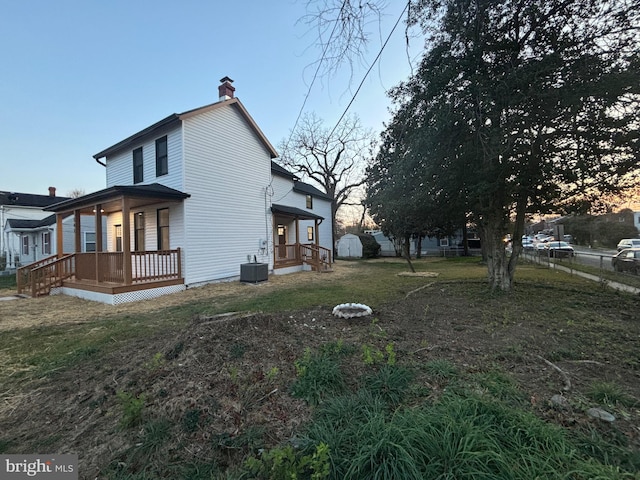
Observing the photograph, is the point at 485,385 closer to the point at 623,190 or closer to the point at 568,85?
the point at 568,85

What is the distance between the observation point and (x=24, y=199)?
76.5 ft

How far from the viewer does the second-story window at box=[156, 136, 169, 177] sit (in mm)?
11070

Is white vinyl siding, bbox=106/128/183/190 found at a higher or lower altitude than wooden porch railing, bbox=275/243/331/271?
higher

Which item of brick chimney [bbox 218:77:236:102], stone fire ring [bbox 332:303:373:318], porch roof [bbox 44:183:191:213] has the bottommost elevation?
stone fire ring [bbox 332:303:373:318]

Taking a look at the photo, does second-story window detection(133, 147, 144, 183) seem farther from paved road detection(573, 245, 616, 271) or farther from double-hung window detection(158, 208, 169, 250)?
paved road detection(573, 245, 616, 271)

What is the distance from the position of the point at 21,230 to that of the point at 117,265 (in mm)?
18514

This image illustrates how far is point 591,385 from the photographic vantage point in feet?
8.61

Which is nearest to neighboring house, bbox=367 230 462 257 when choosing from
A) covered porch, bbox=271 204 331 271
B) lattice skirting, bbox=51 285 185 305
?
covered porch, bbox=271 204 331 271

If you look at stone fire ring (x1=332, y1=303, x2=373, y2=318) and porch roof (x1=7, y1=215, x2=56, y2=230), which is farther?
porch roof (x1=7, y1=215, x2=56, y2=230)

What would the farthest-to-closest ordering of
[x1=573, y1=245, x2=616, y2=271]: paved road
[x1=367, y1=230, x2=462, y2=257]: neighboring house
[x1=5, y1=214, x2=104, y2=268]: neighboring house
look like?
[x1=367, y1=230, x2=462, y2=257]: neighboring house
[x1=5, y1=214, x2=104, y2=268]: neighboring house
[x1=573, y1=245, x2=616, y2=271]: paved road

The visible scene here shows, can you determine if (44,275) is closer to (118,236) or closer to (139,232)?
(139,232)

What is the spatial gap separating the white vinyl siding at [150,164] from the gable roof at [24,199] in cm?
1608

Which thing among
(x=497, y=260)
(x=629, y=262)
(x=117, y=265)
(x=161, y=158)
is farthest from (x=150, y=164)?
(x=629, y=262)

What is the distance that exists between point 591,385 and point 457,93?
4.92m
